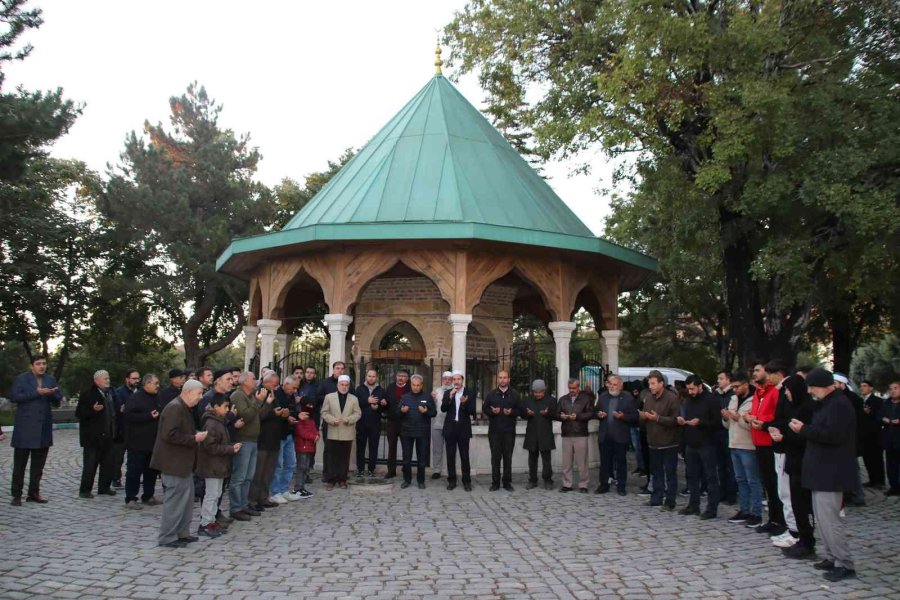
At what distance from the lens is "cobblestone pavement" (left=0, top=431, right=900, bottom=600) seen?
202 inches

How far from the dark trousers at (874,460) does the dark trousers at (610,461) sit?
3.70 metres

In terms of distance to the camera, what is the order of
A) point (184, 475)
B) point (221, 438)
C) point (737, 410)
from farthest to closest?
point (737, 410) < point (221, 438) < point (184, 475)

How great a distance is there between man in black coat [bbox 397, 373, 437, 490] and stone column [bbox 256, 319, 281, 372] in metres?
3.89

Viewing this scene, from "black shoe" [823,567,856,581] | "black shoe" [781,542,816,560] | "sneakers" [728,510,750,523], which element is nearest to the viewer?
"black shoe" [823,567,856,581]

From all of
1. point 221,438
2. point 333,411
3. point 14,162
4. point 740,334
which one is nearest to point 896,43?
point 740,334

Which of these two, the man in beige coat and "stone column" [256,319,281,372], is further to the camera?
"stone column" [256,319,281,372]

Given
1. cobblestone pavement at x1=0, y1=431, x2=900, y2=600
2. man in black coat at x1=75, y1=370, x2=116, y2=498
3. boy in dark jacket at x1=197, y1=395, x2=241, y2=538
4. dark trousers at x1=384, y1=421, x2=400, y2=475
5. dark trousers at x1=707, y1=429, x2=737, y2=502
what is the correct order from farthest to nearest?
dark trousers at x1=384, y1=421, x2=400, y2=475
dark trousers at x1=707, y1=429, x2=737, y2=502
man in black coat at x1=75, y1=370, x2=116, y2=498
boy in dark jacket at x1=197, y1=395, x2=241, y2=538
cobblestone pavement at x1=0, y1=431, x2=900, y2=600

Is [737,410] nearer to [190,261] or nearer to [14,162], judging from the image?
[14,162]

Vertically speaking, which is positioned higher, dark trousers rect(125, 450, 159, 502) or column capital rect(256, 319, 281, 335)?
column capital rect(256, 319, 281, 335)

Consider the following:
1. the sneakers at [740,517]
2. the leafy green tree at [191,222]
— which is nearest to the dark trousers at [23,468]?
the sneakers at [740,517]

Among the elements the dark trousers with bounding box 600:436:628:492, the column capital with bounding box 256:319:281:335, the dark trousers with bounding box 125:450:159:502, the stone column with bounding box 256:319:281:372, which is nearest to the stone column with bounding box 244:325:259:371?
the stone column with bounding box 256:319:281:372

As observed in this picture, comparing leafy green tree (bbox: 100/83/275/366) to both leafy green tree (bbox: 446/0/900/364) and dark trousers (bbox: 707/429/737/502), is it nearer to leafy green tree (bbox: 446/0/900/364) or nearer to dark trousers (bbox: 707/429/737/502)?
leafy green tree (bbox: 446/0/900/364)

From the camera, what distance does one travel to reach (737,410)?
791 cm

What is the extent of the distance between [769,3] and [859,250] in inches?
179
